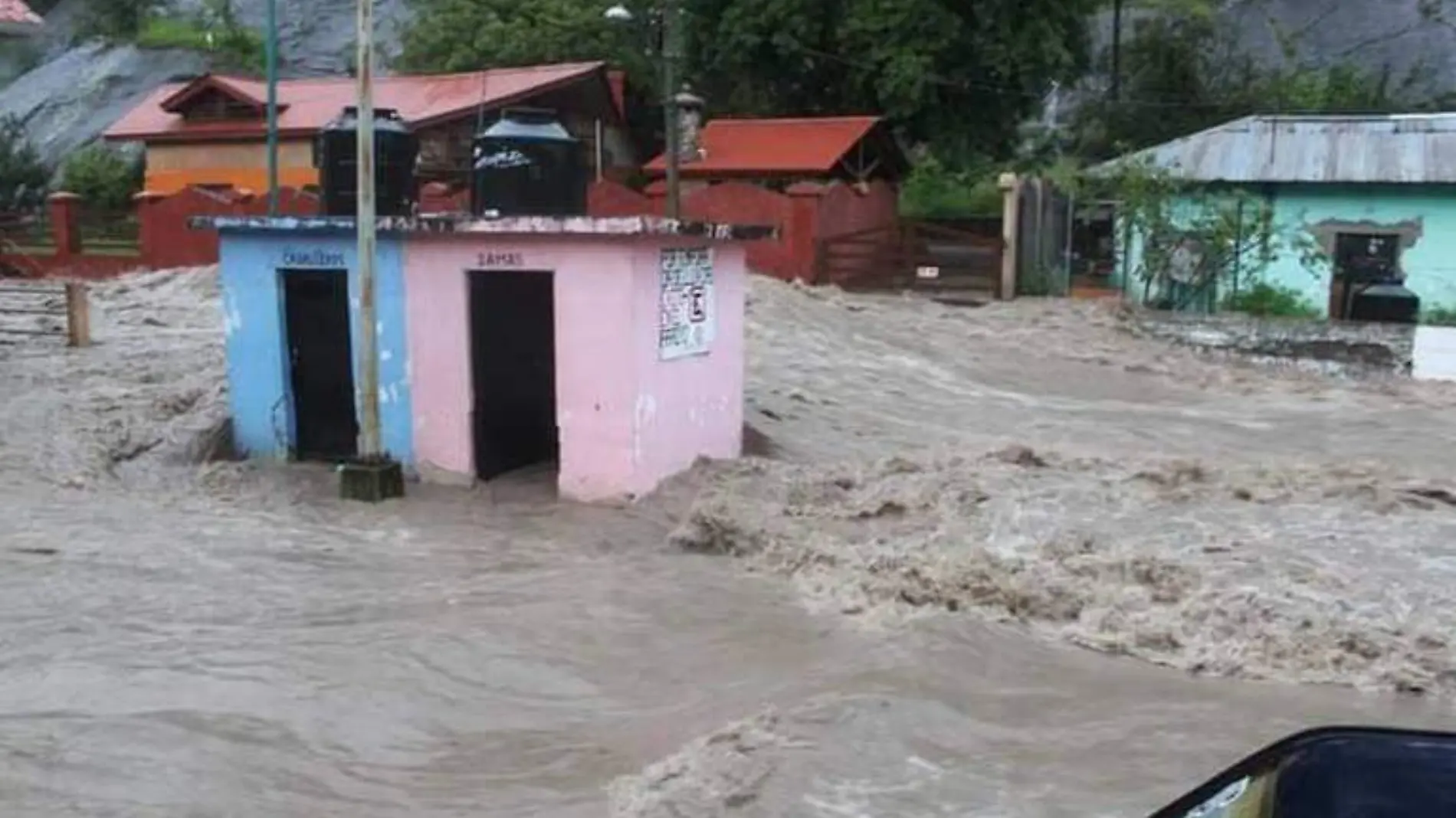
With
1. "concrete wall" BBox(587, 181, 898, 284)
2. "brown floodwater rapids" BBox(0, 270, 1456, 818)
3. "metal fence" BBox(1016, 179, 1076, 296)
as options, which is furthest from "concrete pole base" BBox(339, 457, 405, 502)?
"metal fence" BBox(1016, 179, 1076, 296)

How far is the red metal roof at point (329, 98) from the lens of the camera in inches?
1287

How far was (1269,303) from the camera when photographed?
26.4m

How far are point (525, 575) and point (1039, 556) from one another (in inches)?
138

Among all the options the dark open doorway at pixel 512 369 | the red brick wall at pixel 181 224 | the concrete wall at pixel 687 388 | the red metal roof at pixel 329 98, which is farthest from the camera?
the red metal roof at pixel 329 98

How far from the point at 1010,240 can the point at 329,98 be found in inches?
662

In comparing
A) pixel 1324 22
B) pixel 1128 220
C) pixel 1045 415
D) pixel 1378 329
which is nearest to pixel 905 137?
pixel 1128 220

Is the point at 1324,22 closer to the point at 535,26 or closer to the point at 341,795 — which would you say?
the point at 535,26

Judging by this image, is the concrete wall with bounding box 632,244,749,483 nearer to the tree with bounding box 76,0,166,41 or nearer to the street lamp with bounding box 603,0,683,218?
the street lamp with bounding box 603,0,683,218

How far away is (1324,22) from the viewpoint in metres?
51.5

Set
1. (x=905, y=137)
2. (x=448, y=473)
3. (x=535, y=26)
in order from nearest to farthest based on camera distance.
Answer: (x=448, y=473) < (x=905, y=137) < (x=535, y=26)

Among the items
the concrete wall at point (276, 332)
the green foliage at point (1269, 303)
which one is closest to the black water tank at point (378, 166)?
the concrete wall at point (276, 332)

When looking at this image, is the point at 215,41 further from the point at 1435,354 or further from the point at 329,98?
the point at 1435,354

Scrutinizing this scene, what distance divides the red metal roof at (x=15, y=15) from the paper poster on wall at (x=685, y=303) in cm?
622

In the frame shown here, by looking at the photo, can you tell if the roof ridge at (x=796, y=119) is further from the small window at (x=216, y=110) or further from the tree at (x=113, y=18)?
the tree at (x=113, y=18)
